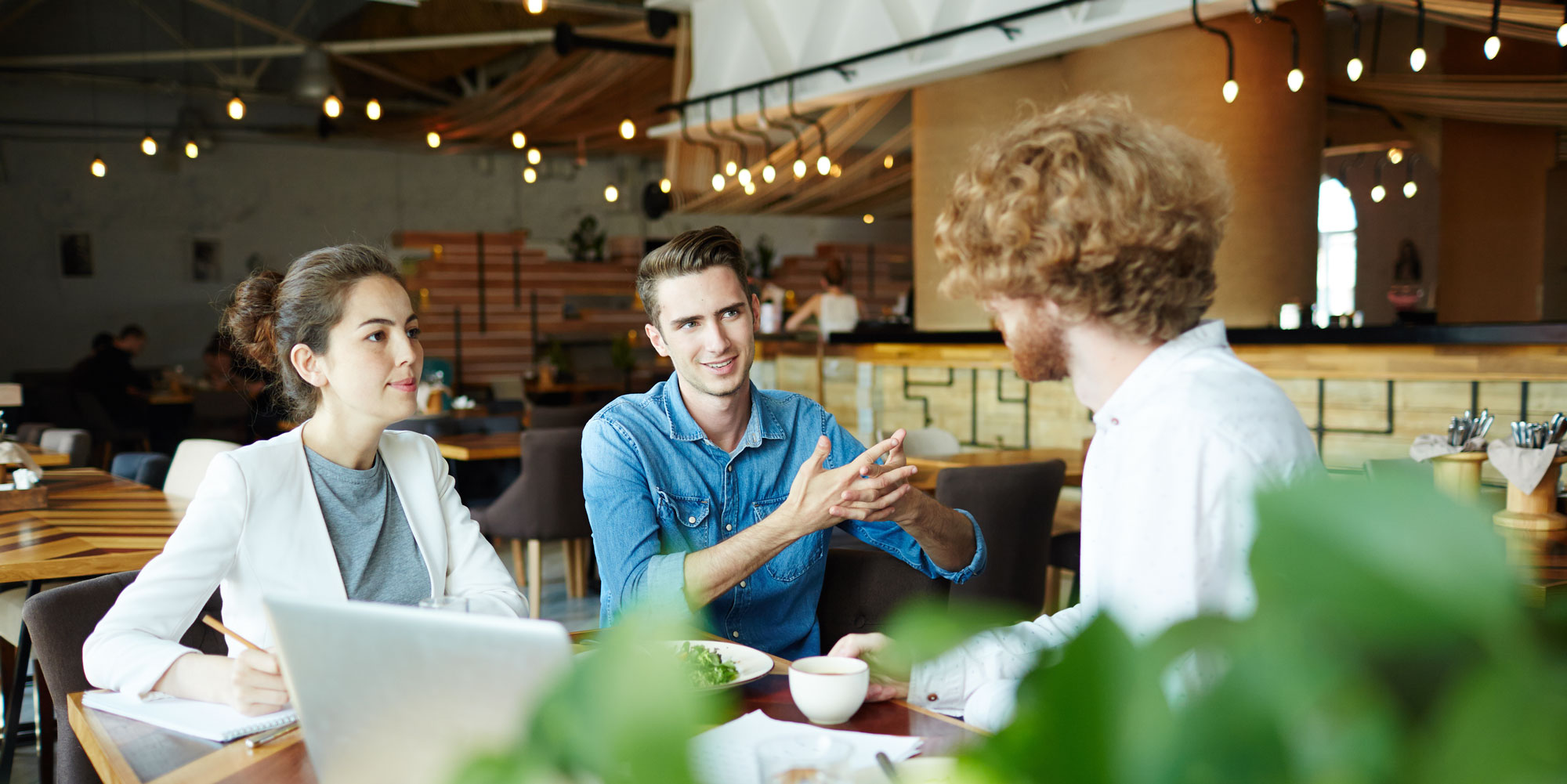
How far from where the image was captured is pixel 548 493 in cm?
477

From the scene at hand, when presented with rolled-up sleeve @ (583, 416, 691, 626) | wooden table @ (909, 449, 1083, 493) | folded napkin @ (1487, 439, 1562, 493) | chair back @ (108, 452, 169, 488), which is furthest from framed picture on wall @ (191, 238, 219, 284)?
folded napkin @ (1487, 439, 1562, 493)

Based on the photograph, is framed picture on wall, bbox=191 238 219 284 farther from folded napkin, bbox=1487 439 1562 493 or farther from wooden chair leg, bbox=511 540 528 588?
folded napkin, bbox=1487 439 1562 493

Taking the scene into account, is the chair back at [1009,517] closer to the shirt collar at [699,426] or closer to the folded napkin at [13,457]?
the shirt collar at [699,426]

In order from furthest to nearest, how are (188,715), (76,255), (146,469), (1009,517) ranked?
1. (76,255)
2. (146,469)
3. (1009,517)
4. (188,715)

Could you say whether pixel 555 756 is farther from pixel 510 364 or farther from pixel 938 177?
pixel 510 364

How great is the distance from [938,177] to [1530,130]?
5843 millimetres

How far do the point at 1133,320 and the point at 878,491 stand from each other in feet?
2.14

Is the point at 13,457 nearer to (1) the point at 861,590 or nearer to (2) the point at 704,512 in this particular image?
(2) the point at 704,512

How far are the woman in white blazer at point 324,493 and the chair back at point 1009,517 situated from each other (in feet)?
4.97

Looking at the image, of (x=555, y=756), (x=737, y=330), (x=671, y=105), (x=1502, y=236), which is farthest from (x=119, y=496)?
(x=1502, y=236)

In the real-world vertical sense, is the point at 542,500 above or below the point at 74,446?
below

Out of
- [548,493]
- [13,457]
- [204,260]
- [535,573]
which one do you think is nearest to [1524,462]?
[548,493]

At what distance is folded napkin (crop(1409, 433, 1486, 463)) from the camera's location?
275 cm

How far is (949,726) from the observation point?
51.8 inches
